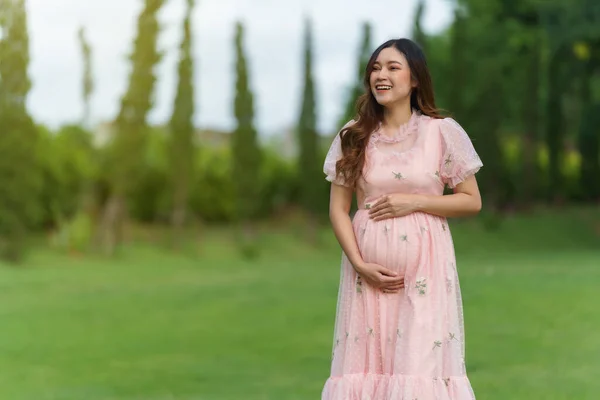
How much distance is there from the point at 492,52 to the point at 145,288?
17116mm

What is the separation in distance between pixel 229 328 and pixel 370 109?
761cm

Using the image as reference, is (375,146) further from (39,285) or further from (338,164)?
(39,285)

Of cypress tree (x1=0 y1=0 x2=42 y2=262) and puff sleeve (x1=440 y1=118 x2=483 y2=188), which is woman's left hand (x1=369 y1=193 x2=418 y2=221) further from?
cypress tree (x1=0 y1=0 x2=42 y2=262)

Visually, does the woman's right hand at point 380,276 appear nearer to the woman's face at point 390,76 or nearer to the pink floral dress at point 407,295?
the pink floral dress at point 407,295

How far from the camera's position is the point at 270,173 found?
24438 millimetres

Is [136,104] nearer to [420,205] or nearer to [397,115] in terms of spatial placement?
[397,115]

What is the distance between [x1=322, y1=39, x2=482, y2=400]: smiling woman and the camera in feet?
12.1

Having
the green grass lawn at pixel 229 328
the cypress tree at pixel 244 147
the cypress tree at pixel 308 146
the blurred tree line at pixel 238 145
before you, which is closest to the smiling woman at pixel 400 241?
the green grass lawn at pixel 229 328

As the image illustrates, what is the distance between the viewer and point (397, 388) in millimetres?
3656

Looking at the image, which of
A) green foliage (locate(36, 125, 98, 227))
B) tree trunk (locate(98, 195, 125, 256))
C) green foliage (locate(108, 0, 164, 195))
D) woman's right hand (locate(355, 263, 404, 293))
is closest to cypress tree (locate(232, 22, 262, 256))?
green foliage (locate(108, 0, 164, 195))

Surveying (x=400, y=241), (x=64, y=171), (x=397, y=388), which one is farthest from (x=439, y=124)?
(x=64, y=171)

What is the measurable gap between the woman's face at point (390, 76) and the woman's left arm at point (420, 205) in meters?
0.38

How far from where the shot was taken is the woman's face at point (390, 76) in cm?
370

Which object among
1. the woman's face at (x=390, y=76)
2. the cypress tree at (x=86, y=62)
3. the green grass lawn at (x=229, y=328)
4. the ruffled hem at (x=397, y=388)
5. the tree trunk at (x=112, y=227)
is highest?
the cypress tree at (x=86, y=62)
